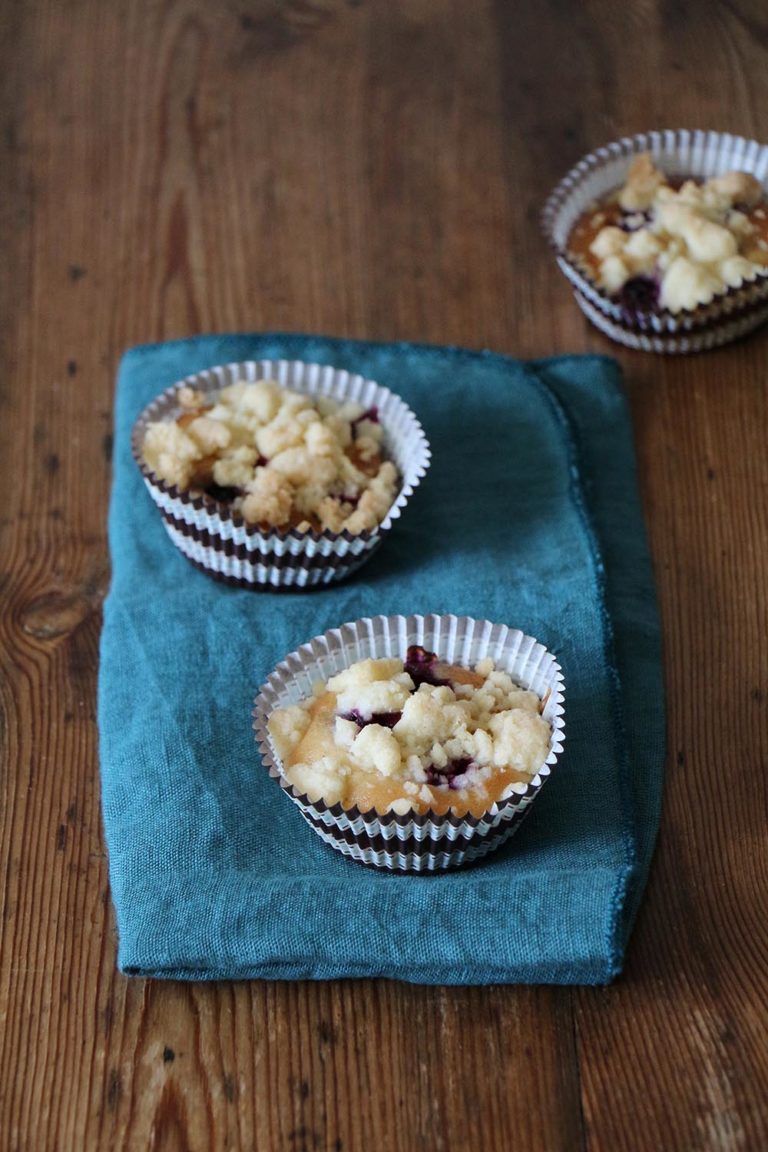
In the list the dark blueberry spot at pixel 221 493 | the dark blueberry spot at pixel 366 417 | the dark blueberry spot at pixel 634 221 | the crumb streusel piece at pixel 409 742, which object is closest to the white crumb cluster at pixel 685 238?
the dark blueberry spot at pixel 634 221

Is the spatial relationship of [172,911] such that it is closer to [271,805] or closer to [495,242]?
[271,805]

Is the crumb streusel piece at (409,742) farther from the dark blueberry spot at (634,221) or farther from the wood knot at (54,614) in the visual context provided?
the dark blueberry spot at (634,221)

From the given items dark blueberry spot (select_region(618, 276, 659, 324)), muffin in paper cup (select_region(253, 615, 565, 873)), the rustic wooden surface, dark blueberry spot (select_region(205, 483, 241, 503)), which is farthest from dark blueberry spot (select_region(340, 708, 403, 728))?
dark blueberry spot (select_region(618, 276, 659, 324))

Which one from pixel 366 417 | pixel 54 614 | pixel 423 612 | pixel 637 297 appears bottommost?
pixel 54 614

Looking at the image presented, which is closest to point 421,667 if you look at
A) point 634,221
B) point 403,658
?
point 403,658

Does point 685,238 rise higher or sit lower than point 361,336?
higher

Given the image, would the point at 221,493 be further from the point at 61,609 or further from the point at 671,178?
the point at 671,178

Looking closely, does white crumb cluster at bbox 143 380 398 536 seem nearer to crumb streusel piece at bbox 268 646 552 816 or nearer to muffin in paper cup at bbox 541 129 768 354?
crumb streusel piece at bbox 268 646 552 816
